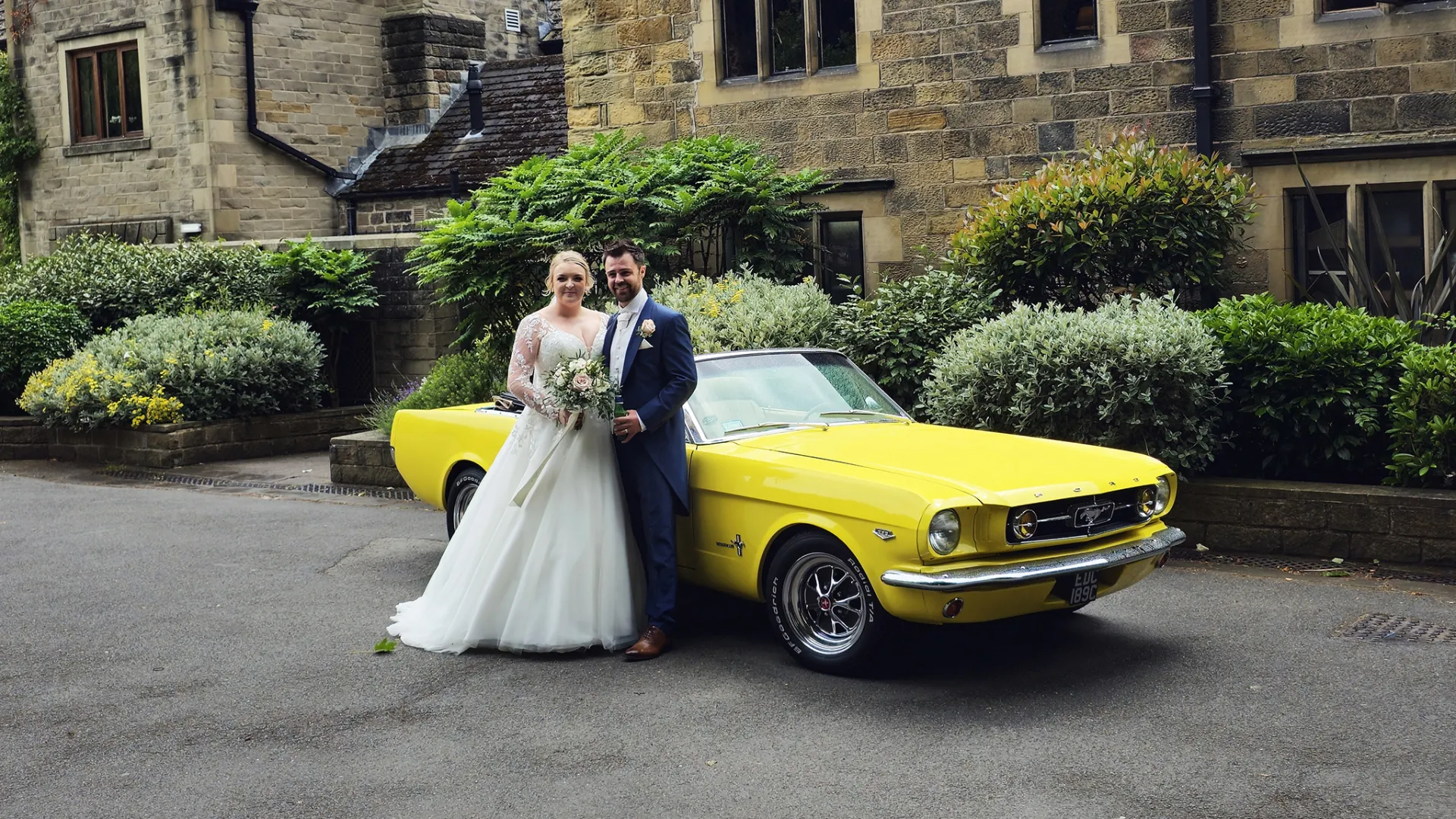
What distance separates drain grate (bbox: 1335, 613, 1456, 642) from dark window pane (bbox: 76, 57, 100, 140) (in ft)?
75.4

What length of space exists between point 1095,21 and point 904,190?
233 centimetres

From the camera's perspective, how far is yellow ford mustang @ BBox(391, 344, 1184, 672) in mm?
5773

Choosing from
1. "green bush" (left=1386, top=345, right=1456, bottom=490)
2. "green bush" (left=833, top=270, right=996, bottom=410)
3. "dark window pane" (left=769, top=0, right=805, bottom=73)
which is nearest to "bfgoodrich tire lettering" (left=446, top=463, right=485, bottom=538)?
"green bush" (left=833, top=270, right=996, bottom=410)

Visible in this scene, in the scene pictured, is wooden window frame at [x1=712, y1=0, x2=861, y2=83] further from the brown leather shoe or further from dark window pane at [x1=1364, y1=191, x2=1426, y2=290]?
the brown leather shoe

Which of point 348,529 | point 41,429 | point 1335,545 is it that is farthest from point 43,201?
point 1335,545

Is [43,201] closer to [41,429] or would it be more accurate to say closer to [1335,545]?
[41,429]

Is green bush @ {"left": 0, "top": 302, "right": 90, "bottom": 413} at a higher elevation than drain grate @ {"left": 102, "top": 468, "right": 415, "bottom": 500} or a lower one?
higher

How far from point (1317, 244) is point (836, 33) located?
510 centimetres

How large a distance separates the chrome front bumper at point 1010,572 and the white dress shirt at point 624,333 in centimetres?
183

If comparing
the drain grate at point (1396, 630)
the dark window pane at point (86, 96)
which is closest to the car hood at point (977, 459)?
the drain grate at point (1396, 630)

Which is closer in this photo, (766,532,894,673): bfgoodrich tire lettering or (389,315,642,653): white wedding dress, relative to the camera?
(766,532,894,673): bfgoodrich tire lettering

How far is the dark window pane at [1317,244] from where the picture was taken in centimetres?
1179

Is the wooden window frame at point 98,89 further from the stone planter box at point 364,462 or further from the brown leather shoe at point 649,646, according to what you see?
the brown leather shoe at point 649,646

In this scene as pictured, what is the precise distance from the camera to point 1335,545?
840 centimetres
